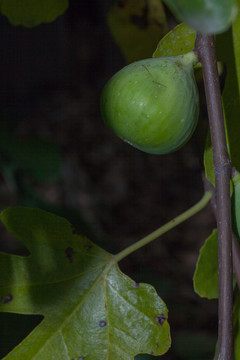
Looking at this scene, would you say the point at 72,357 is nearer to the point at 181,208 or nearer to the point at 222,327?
the point at 222,327

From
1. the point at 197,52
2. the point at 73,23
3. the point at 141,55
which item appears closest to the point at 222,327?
the point at 197,52

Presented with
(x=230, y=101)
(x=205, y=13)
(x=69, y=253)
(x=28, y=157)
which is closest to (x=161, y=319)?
(x=69, y=253)

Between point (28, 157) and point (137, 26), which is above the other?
point (137, 26)

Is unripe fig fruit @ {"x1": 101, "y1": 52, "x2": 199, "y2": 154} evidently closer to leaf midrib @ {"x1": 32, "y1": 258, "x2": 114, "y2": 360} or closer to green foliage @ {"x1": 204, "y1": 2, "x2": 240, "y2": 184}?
green foliage @ {"x1": 204, "y1": 2, "x2": 240, "y2": 184}

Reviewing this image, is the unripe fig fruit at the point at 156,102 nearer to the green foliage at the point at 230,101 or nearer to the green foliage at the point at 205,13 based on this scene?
the green foliage at the point at 230,101

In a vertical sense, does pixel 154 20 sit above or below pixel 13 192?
above

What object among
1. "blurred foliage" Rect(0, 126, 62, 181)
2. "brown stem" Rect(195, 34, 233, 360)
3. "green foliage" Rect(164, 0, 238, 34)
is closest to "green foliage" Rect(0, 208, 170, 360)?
"brown stem" Rect(195, 34, 233, 360)

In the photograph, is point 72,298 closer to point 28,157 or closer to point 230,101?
point 230,101
